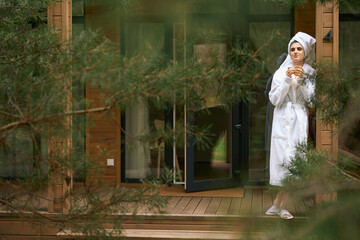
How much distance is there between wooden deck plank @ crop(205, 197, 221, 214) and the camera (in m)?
4.73

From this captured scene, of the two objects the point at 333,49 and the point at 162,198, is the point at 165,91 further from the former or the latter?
the point at 333,49

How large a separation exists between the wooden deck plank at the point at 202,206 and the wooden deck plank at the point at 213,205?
3 centimetres

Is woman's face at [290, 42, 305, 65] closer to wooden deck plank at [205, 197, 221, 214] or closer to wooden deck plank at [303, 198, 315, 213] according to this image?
wooden deck plank at [205, 197, 221, 214]

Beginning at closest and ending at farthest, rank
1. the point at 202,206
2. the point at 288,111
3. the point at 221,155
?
the point at 288,111 < the point at 202,206 < the point at 221,155

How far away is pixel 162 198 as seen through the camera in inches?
85.4

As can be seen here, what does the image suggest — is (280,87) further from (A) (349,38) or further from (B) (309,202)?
(B) (309,202)

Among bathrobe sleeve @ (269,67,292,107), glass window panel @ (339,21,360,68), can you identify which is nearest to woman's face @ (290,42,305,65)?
bathrobe sleeve @ (269,67,292,107)

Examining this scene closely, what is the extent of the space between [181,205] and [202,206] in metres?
0.21

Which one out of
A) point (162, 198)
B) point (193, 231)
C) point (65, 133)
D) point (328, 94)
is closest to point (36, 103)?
point (65, 133)

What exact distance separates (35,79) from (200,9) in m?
1.31

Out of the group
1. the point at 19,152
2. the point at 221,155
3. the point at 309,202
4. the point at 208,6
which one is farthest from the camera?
the point at 221,155

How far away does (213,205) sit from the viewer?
199 inches

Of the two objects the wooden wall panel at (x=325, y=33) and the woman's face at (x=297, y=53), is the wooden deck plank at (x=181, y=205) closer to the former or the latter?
the wooden wall panel at (x=325, y=33)

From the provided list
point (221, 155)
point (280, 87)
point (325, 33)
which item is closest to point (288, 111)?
point (280, 87)
